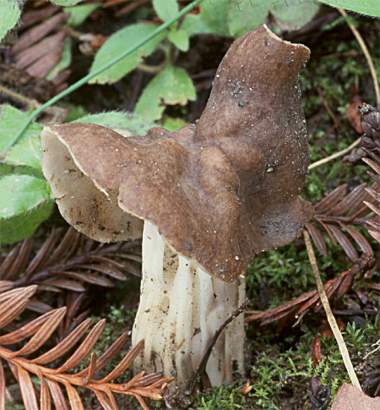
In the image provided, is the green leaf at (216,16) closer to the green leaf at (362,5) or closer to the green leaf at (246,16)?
the green leaf at (246,16)

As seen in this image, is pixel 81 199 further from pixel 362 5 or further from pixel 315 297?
pixel 362 5

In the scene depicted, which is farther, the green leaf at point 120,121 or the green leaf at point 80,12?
the green leaf at point 80,12

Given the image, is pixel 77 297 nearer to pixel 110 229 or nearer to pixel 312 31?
pixel 110 229

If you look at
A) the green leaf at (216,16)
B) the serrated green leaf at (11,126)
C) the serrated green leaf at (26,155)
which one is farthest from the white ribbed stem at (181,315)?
the green leaf at (216,16)

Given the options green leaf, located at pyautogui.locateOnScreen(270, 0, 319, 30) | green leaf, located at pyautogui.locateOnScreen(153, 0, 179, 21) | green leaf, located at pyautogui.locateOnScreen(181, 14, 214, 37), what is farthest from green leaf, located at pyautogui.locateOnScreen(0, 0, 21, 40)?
green leaf, located at pyautogui.locateOnScreen(270, 0, 319, 30)

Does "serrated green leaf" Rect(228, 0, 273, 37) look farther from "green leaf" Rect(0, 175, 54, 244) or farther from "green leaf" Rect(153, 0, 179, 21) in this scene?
"green leaf" Rect(0, 175, 54, 244)

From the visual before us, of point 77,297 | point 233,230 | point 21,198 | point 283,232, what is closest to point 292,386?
point 283,232

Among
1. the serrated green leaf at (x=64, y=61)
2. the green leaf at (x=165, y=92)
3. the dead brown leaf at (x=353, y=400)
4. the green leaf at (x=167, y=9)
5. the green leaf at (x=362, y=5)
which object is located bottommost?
the dead brown leaf at (x=353, y=400)

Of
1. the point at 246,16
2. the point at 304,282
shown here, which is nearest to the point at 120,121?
the point at 246,16
